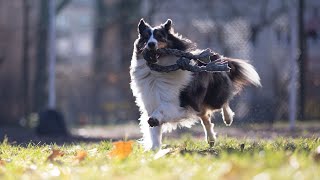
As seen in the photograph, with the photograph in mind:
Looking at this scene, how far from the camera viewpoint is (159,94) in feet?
20.0

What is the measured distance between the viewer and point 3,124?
506 inches

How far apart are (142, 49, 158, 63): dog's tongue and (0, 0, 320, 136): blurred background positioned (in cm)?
615

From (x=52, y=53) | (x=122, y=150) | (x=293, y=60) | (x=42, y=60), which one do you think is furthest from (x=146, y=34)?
(x=42, y=60)

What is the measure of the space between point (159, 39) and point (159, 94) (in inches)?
19.0

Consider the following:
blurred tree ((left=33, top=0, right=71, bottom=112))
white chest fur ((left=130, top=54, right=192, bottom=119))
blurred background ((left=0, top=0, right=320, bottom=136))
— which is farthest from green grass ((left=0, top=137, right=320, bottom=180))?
blurred background ((left=0, top=0, right=320, bottom=136))

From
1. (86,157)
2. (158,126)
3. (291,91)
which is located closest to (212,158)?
(86,157)

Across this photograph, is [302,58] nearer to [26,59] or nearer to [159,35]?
[26,59]

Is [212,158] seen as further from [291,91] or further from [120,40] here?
[120,40]

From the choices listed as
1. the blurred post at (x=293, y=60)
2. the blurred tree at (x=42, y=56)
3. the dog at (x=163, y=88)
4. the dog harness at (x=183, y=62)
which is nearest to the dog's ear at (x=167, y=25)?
the dog at (x=163, y=88)

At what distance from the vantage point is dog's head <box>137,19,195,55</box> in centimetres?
599

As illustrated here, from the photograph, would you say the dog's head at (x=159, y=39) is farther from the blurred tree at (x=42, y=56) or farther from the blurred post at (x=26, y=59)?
the blurred post at (x=26, y=59)

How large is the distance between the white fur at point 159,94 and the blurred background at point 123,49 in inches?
236

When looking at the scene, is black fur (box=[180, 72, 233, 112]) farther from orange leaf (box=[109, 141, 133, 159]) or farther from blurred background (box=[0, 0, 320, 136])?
blurred background (box=[0, 0, 320, 136])

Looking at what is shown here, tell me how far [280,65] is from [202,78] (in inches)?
309
